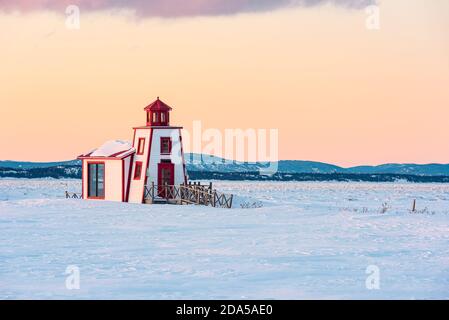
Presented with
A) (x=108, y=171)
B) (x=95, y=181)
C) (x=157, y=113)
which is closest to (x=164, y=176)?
(x=108, y=171)

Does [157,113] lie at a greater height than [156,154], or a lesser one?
greater

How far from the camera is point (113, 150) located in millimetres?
48438

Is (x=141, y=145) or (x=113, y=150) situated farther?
(x=113, y=150)

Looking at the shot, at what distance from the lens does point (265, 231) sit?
2817 centimetres

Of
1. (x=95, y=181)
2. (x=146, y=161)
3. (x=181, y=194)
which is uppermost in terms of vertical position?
(x=146, y=161)

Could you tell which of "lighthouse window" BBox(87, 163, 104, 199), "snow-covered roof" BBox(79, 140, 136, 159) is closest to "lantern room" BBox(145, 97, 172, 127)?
"snow-covered roof" BBox(79, 140, 136, 159)

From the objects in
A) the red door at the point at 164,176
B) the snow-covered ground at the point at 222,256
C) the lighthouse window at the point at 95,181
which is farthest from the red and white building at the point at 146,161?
the snow-covered ground at the point at 222,256

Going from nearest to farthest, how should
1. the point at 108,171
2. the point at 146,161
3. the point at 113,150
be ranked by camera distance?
the point at 146,161
the point at 108,171
the point at 113,150

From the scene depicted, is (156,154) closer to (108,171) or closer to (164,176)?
(164,176)

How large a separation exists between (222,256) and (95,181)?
1157 inches

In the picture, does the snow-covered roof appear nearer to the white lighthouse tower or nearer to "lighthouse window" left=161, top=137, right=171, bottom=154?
the white lighthouse tower

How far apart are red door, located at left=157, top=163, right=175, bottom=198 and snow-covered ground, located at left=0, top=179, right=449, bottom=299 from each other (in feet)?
37.3

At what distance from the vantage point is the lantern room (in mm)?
46969

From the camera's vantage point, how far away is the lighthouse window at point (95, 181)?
158ft
